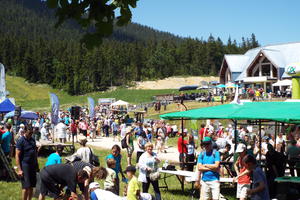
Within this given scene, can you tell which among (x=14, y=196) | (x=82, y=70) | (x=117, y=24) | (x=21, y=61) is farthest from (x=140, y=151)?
(x=21, y=61)

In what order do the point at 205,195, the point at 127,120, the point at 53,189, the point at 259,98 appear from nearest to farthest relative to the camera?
the point at 53,189, the point at 205,195, the point at 127,120, the point at 259,98

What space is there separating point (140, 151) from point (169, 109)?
26.9 m

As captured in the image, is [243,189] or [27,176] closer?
[243,189]

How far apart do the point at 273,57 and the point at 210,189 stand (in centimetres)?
4329

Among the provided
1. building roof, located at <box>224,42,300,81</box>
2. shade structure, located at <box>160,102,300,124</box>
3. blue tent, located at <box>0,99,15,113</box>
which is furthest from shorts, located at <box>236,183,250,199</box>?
building roof, located at <box>224,42,300,81</box>

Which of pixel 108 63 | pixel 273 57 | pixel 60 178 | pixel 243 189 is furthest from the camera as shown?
pixel 108 63

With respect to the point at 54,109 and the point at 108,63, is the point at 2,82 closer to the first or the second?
the point at 54,109

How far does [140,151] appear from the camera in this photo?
1402cm

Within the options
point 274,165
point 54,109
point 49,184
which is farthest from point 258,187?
point 54,109

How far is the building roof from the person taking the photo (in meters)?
47.4

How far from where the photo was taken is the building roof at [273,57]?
47.4 m

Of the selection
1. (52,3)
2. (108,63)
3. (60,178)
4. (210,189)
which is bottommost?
(210,189)

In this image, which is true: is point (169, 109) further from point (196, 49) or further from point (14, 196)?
point (196, 49)

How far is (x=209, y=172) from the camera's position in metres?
6.96
